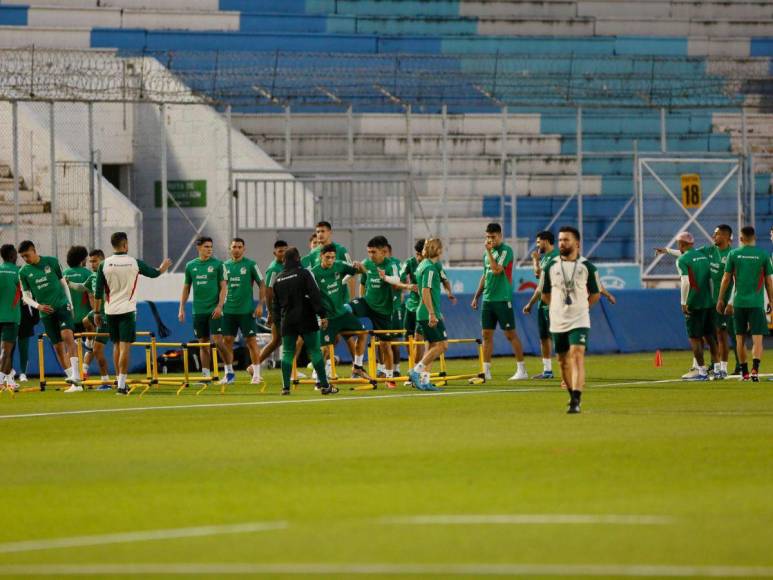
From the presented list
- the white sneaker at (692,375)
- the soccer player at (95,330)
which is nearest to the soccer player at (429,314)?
the white sneaker at (692,375)

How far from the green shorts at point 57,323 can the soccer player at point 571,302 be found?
9.69 m

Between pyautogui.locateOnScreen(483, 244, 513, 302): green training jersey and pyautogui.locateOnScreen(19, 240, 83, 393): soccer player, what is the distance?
6.50 m

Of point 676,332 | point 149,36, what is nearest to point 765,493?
point 676,332

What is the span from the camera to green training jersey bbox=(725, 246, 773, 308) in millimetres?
22781

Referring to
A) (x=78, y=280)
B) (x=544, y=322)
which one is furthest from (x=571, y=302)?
(x=78, y=280)

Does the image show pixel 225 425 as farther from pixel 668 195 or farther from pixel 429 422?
pixel 668 195

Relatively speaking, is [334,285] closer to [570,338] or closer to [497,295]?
[497,295]

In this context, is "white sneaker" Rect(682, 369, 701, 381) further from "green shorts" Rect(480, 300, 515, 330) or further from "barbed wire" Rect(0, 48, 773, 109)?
"barbed wire" Rect(0, 48, 773, 109)

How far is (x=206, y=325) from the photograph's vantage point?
83.1ft

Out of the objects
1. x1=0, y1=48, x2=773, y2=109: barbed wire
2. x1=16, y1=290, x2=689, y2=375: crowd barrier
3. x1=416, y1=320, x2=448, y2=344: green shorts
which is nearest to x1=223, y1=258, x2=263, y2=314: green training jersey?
x1=416, y1=320, x2=448, y2=344: green shorts

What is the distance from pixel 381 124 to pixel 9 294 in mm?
17292

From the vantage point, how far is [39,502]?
36.0 ft

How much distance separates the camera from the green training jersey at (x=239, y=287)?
984 inches

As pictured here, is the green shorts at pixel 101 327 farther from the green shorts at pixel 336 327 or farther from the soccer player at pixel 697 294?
the soccer player at pixel 697 294
